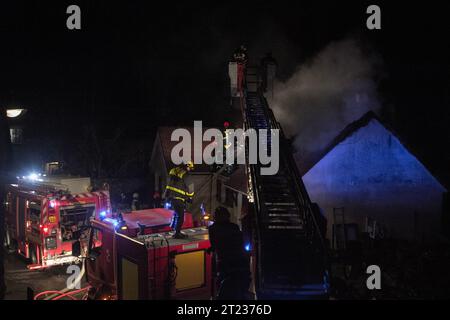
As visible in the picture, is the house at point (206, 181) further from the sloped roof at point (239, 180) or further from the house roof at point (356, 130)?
the house roof at point (356, 130)

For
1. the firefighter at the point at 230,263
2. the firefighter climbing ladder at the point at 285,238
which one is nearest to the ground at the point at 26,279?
the firefighter climbing ladder at the point at 285,238

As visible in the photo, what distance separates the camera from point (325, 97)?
20.9m

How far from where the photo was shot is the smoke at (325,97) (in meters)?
19.5

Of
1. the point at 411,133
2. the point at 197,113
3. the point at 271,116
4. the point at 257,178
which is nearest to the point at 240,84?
the point at 271,116

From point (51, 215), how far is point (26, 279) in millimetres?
1968

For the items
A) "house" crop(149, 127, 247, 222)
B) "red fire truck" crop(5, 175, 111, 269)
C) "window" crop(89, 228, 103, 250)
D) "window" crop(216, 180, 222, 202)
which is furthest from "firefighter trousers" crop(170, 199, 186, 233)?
"window" crop(216, 180, 222, 202)

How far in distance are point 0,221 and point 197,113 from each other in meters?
29.3

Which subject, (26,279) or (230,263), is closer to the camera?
(230,263)

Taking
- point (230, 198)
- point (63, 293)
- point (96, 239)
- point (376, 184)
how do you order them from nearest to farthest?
point (96, 239), point (63, 293), point (376, 184), point (230, 198)

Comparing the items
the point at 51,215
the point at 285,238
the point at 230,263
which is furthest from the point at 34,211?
the point at 230,263

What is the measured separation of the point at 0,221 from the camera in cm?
739

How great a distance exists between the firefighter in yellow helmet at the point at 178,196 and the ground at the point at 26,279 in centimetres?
487

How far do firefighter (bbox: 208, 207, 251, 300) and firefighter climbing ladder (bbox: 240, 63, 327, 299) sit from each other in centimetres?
106

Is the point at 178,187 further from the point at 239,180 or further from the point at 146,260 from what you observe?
the point at 239,180
